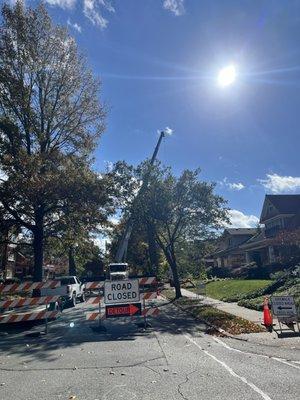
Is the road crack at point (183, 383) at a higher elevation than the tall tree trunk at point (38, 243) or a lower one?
lower

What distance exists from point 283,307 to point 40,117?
2228 centimetres

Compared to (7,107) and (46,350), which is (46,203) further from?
(46,350)

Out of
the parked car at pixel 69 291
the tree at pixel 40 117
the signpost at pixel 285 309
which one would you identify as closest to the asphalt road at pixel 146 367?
the signpost at pixel 285 309

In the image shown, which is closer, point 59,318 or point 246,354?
point 246,354

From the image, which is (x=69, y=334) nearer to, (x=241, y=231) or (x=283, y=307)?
(x=283, y=307)

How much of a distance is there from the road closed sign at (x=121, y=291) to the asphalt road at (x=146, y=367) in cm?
102

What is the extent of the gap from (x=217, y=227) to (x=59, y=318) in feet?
46.5

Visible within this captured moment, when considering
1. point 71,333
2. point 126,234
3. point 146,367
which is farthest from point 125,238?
point 146,367

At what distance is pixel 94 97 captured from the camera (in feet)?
107

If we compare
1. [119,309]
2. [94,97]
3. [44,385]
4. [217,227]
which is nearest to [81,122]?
[94,97]

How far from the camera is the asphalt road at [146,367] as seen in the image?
22.1ft

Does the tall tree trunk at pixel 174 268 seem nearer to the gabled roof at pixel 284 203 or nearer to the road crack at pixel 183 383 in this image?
the gabled roof at pixel 284 203

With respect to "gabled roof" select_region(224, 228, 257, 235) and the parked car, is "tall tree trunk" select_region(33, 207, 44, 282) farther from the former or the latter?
"gabled roof" select_region(224, 228, 257, 235)

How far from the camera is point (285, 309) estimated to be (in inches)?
518
